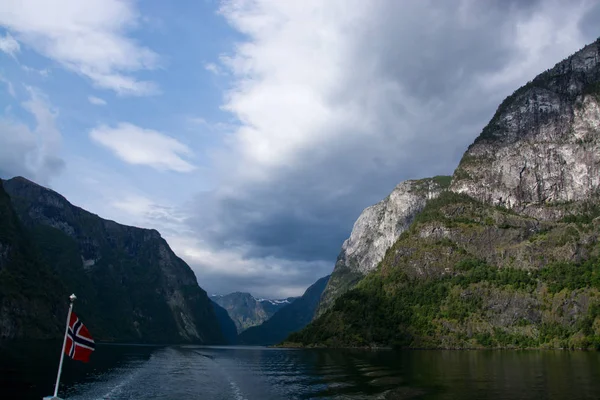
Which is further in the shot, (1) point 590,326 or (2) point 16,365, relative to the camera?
(1) point 590,326

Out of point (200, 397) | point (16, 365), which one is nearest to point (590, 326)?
point (200, 397)

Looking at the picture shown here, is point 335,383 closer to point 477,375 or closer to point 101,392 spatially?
point 477,375

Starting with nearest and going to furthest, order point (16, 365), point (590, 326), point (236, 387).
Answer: point (236, 387)
point (16, 365)
point (590, 326)

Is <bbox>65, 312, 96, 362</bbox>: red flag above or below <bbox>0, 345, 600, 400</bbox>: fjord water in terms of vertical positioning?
above

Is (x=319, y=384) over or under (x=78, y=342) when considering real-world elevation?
under

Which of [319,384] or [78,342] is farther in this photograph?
[319,384]

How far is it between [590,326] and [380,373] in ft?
462

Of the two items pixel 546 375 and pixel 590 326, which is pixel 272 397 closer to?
pixel 546 375

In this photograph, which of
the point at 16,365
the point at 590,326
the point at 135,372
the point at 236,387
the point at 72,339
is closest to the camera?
the point at 72,339

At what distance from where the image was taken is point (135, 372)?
118m

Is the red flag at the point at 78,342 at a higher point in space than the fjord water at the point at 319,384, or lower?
higher

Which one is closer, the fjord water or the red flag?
the red flag

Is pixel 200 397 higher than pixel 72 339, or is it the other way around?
pixel 72 339

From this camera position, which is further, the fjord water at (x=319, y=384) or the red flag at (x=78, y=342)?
the fjord water at (x=319, y=384)
